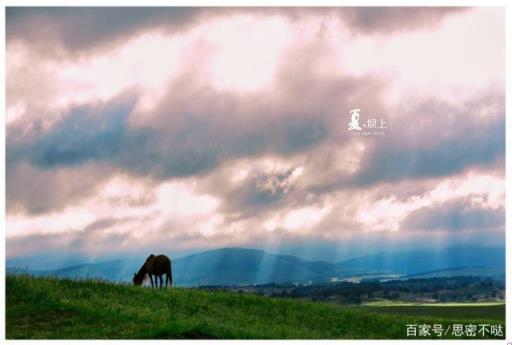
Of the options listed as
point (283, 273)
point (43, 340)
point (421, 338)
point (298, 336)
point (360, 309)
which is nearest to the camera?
point (43, 340)

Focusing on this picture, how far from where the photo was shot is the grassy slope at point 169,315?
26.8 metres

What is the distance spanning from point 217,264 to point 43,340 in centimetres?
2625

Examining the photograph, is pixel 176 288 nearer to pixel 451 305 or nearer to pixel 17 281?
pixel 17 281

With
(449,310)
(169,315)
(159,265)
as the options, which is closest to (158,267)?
(159,265)

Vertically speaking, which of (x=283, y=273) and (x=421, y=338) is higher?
(x=283, y=273)

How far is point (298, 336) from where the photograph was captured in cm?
2780

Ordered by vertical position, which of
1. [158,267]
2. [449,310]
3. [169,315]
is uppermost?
[158,267]

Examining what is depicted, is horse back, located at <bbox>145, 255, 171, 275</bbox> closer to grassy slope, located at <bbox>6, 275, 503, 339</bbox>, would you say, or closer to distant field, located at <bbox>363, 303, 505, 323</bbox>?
grassy slope, located at <bbox>6, 275, 503, 339</bbox>

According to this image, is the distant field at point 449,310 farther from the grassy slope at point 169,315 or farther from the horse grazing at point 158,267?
the horse grazing at point 158,267

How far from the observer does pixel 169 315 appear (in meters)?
29.3

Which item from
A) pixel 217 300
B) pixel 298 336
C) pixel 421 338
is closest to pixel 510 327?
pixel 421 338

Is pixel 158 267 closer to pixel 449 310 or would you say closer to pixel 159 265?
pixel 159 265

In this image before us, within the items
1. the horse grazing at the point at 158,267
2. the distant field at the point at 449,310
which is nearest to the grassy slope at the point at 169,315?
the distant field at the point at 449,310

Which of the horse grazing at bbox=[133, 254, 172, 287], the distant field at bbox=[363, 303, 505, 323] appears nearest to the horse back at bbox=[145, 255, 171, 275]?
the horse grazing at bbox=[133, 254, 172, 287]
